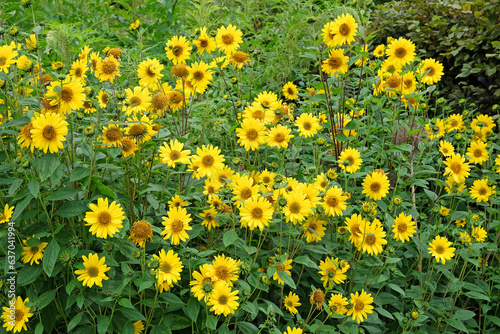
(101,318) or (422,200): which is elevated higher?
(101,318)

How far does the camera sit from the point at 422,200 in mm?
2879

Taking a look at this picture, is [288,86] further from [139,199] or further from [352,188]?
[139,199]

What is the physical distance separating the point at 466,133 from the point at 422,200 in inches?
20.8

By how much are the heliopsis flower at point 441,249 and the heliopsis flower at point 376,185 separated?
341 millimetres

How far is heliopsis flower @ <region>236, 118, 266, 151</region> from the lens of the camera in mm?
2066

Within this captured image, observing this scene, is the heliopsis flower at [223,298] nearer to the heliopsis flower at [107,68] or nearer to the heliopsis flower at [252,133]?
the heliopsis flower at [252,133]

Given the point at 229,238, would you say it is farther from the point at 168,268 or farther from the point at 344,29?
the point at 344,29

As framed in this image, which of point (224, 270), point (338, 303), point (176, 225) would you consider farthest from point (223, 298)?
point (338, 303)

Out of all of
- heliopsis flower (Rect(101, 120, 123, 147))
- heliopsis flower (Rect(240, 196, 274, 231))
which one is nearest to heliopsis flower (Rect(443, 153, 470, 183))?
heliopsis flower (Rect(240, 196, 274, 231))

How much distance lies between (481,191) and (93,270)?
218 cm

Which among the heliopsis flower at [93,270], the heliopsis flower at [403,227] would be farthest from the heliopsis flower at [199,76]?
the heliopsis flower at [403,227]

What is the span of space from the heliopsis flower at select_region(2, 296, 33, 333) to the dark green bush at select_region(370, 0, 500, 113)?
11.3 feet

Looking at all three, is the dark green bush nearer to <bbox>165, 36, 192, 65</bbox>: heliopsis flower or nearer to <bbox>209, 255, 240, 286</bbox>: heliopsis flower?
<bbox>165, 36, 192, 65</bbox>: heliopsis flower

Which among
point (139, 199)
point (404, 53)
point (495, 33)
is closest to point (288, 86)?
point (404, 53)
